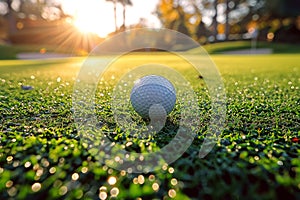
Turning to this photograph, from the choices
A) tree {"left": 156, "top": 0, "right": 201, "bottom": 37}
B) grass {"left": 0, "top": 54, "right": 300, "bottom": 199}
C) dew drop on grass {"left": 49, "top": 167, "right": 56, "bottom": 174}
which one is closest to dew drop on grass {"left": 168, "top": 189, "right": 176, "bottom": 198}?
grass {"left": 0, "top": 54, "right": 300, "bottom": 199}

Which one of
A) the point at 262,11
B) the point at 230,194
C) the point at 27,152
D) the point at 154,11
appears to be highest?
the point at 154,11

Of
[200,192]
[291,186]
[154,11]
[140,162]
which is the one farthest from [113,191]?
[154,11]

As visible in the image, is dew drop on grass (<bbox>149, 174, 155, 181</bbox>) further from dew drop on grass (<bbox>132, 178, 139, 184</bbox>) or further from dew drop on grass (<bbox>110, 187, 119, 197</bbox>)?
dew drop on grass (<bbox>110, 187, 119, 197</bbox>)

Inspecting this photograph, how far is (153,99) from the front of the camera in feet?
6.45

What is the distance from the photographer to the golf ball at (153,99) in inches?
76.6

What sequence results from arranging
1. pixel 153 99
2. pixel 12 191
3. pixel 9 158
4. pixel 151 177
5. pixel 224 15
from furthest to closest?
pixel 224 15, pixel 153 99, pixel 9 158, pixel 151 177, pixel 12 191

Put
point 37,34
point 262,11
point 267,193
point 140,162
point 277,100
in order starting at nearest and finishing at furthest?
point 267,193 < point 140,162 < point 277,100 < point 37,34 < point 262,11

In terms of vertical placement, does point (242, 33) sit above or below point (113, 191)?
above

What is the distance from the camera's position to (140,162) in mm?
1277

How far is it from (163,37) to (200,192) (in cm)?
3742

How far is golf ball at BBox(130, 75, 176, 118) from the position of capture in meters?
1.95

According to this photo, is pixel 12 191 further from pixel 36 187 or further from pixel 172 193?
pixel 172 193

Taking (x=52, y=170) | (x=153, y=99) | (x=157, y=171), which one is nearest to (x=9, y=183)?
(x=52, y=170)

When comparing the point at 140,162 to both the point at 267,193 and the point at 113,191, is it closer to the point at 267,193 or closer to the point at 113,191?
the point at 113,191
